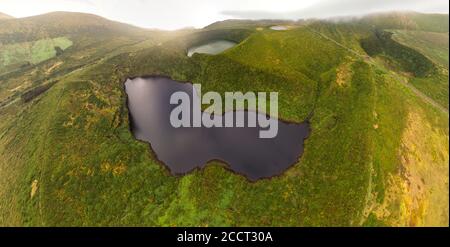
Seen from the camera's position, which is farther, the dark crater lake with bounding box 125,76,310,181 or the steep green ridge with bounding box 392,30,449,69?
the steep green ridge with bounding box 392,30,449,69

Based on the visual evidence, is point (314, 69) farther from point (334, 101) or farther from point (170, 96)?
point (170, 96)

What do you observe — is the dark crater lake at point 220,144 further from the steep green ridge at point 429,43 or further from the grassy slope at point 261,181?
the steep green ridge at point 429,43

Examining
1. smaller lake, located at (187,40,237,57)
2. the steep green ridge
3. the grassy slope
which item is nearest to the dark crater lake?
the grassy slope

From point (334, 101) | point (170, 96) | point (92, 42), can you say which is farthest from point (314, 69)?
point (92, 42)

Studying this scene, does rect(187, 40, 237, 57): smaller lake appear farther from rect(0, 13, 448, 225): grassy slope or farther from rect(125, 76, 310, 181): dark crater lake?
rect(125, 76, 310, 181): dark crater lake

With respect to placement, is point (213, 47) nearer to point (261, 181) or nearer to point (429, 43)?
point (261, 181)

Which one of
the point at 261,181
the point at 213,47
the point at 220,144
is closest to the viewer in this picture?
the point at 261,181

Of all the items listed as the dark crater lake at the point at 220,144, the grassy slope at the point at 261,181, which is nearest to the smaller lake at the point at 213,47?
the grassy slope at the point at 261,181

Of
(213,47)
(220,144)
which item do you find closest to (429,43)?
(213,47)
